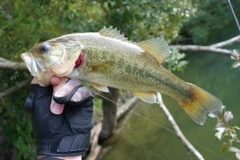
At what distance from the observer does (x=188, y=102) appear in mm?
2455

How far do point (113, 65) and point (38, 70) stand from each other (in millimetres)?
502

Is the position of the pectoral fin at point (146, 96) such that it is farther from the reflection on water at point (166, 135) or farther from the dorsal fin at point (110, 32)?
the reflection on water at point (166, 135)

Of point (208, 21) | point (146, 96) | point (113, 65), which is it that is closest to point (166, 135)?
point (146, 96)

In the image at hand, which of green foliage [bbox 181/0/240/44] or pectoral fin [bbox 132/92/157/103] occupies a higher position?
pectoral fin [bbox 132/92/157/103]

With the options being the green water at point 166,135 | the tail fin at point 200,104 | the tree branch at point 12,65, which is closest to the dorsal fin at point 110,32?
the tail fin at point 200,104

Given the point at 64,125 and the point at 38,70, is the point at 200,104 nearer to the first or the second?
the point at 64,125

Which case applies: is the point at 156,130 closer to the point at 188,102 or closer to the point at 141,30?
the point at 141,30

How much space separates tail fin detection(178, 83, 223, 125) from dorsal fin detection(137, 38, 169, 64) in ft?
1.13

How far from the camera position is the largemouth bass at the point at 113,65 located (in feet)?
6.57

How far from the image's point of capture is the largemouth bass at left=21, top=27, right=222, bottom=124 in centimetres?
200

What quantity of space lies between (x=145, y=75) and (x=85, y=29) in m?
2.91

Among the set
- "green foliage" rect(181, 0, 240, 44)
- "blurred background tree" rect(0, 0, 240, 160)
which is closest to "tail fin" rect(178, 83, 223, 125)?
"blurred background tree" rect(0, 0, 240, 160)

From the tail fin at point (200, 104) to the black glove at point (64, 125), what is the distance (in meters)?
0.86

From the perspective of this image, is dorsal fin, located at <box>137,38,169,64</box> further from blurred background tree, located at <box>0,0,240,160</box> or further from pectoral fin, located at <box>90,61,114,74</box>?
blurred background tree, located at <box>0,0,240,160</box>
